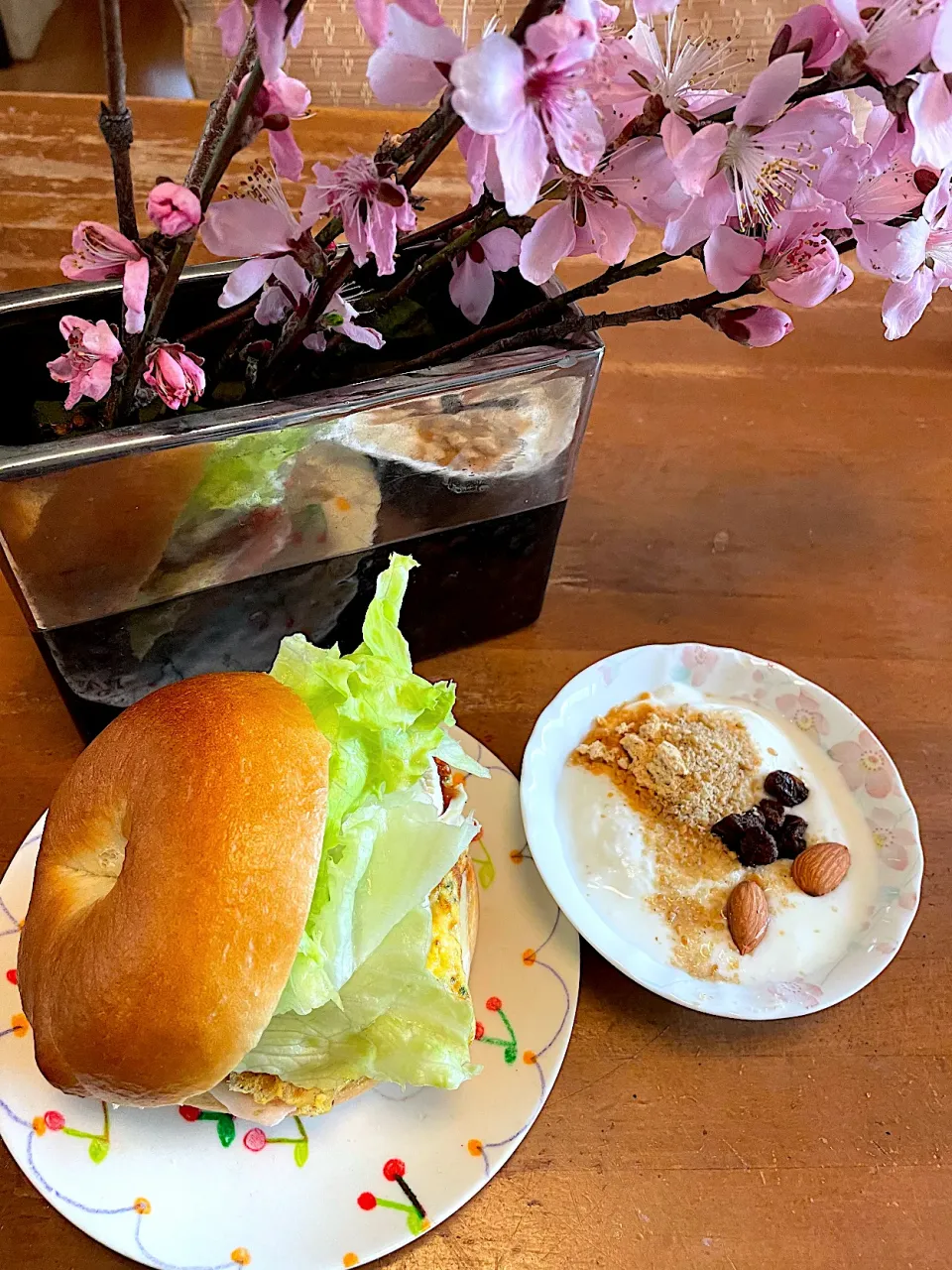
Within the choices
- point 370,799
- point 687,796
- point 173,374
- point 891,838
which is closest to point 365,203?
point 173,374

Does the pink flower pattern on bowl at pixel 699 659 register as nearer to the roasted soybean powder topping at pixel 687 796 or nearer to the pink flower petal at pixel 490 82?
the roasted soybean powder topping at pixel 687 796

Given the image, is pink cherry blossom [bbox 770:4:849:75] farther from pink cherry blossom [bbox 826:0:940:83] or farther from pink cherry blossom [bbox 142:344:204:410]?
pink cherry blossom [bbox 142:344:204:410]

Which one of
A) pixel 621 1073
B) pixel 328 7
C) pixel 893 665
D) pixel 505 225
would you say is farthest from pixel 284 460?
pixel 328 7

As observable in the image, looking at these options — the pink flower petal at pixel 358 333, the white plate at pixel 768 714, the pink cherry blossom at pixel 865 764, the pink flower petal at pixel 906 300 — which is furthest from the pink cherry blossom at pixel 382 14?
the pink cherry blossom at pixel 865 764

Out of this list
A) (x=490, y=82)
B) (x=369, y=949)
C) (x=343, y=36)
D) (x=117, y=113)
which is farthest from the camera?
(x=343, y=36)

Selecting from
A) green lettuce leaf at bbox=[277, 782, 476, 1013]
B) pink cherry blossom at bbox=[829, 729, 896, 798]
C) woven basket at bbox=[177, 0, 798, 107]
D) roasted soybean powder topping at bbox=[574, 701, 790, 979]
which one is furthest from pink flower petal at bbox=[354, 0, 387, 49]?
woven basket at bbox=[177, 0, 798, 107]

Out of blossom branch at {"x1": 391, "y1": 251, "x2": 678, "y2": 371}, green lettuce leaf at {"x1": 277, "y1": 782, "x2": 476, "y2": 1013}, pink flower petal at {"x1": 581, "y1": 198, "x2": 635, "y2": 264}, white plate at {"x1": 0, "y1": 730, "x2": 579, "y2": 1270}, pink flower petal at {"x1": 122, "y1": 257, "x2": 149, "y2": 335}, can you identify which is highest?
pink flower petal at {"x1": 581, "y1": 198, "x2": 635, "y2": 264}

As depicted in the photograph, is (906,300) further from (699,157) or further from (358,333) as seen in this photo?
(358,333)
